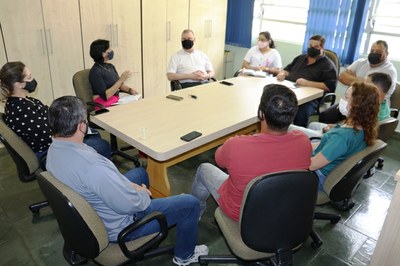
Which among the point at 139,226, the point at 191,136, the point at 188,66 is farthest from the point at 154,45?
the point at 139,226

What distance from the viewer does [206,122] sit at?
8.00ft

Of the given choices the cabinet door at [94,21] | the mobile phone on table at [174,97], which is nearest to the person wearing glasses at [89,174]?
the mobile phone on table at [174,97]

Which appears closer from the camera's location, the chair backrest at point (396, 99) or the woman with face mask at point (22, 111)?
the woman with face mask at point (22, 111)

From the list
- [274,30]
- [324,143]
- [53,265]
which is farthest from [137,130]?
[274,30]

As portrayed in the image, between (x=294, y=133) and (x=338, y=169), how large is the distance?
51 centimetres

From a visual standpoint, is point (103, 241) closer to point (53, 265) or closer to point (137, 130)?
point (53, 265)

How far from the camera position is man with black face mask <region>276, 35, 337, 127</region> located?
347 centimetres

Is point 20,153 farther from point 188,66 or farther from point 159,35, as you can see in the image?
point 159,35

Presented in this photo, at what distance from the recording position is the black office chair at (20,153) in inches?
79.7

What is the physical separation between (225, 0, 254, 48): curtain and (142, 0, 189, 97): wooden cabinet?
1.12 m

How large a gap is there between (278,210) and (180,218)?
60 cm

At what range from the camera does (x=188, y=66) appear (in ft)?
12.7

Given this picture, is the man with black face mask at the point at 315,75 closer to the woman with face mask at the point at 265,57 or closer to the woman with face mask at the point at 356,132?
the woman with face mask at the point at 265,57

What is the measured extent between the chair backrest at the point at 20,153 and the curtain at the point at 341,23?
3.97 meters
